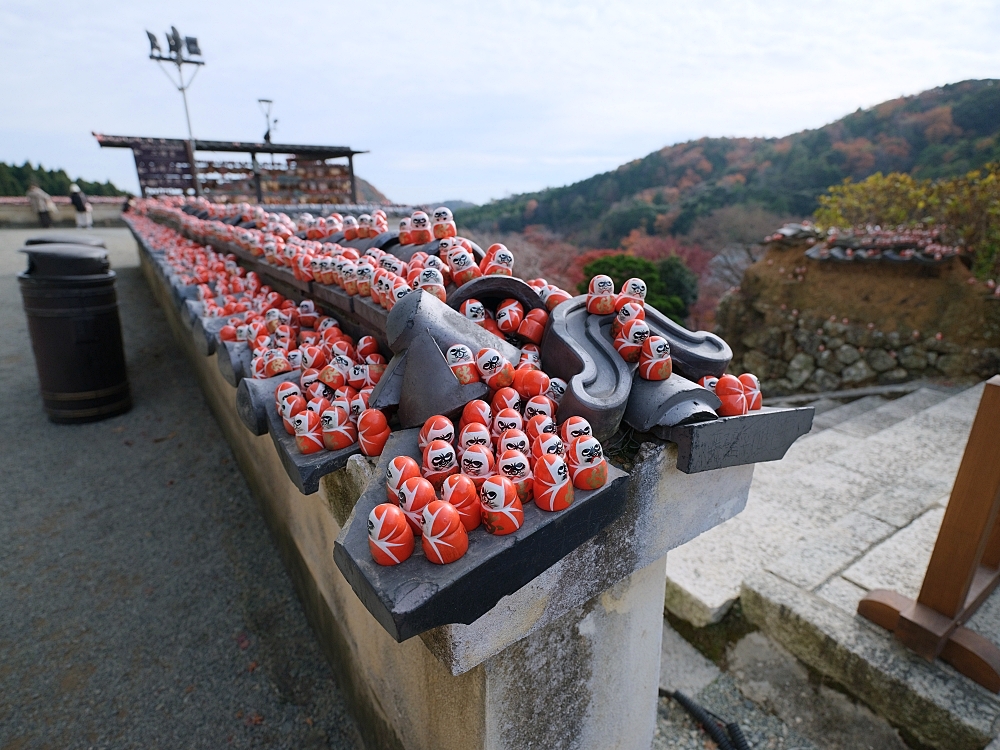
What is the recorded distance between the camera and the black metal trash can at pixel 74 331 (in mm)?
5324

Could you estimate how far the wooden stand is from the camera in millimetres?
2545

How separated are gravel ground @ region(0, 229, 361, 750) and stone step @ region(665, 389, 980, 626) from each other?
2.31m

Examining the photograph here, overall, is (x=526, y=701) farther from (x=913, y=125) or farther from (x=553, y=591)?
(x=913, y=125)

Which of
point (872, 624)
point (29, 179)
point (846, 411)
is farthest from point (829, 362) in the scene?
point (29, 179)

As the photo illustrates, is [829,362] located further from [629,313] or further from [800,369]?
[629,313]

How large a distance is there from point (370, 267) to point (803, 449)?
5.86m

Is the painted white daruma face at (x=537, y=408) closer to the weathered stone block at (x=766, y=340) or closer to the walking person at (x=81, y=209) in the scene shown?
the weathered stone block at (x=766, y=340)

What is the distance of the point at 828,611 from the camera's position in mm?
3070

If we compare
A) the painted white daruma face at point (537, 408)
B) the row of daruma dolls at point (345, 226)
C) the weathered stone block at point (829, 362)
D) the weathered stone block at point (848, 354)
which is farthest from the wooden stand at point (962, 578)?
the weathered stone block at point (829, 362)

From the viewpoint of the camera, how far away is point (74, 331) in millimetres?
5465

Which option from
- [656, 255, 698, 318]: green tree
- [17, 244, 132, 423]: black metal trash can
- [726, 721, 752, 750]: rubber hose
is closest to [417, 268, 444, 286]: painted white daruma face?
[726, 721, 752, 750]: rubber hose

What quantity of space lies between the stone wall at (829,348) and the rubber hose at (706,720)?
787 centimetres

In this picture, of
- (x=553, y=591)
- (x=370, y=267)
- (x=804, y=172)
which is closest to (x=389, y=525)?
(x=553, y=591)

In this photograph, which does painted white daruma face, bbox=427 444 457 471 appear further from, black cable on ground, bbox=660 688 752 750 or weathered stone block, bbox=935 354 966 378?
weathered stone block, bbox=935 354 966 378
